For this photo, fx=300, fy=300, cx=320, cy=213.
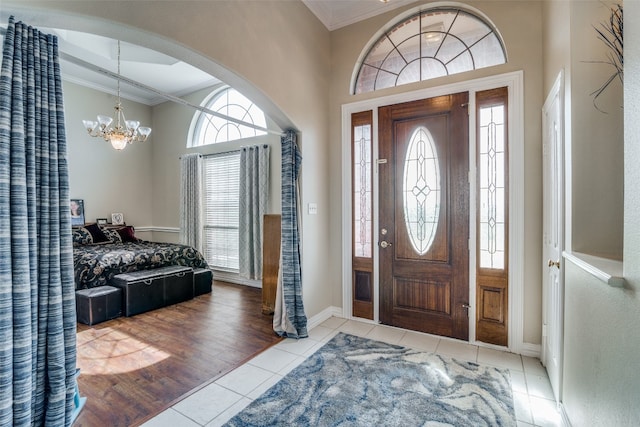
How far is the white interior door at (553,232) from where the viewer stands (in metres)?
1.96

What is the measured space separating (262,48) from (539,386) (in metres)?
3.52

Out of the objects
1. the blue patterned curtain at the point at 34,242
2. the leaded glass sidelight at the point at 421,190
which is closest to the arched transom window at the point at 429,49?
the leaded glass sidelight at the point at 421,190

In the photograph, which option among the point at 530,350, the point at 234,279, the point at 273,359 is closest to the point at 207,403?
the point at 273,359

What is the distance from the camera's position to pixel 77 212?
→ 5.36 metres

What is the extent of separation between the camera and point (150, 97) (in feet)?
20.9

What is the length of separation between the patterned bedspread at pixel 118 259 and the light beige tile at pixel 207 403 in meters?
2.10

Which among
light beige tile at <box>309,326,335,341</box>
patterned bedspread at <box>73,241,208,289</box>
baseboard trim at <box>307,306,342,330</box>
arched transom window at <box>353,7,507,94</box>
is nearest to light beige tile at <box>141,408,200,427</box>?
light beige tile at <box>309,326,335,341</box>

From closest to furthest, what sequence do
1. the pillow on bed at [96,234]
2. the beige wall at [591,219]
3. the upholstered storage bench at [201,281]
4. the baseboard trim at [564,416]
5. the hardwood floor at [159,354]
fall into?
the beige wall at [591,219]
the baseboard trim at [564,416]
the hardwood floor at [159,354]
the upholstered storage bench at [201,281]
the pillow on bed at [96,234]

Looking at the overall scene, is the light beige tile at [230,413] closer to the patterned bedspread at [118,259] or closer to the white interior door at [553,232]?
the white interior door at [553,232]

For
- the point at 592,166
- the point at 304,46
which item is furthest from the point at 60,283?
the point at 304,46

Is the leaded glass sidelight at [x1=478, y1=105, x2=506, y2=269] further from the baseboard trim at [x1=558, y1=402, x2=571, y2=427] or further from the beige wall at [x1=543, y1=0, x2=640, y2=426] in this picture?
the baseboard trim at [x1=558, y1=402, x2=571, y2=427]

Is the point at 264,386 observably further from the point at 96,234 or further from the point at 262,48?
the point at 96,234

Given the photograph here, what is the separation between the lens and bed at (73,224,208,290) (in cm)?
377

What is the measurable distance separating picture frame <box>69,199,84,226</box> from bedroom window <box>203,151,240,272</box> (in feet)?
7.00
